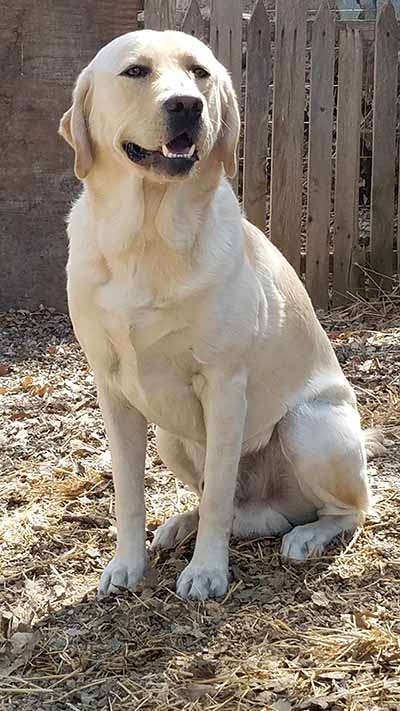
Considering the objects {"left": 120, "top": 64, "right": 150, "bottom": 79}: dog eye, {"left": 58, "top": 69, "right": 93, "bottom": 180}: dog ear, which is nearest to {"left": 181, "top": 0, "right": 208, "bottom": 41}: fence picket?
{"left": 58, "top": 69, "right": 93, "bottom": 180}: dog ear

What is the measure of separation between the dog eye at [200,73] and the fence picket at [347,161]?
3647mm

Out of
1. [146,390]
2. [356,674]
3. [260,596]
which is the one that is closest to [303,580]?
[260,596]

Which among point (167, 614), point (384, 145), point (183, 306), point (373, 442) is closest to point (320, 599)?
point (167, 614)

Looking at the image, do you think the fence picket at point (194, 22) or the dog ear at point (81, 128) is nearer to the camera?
the dog ear at point (81, 128)

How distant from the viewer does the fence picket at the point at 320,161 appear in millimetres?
6250

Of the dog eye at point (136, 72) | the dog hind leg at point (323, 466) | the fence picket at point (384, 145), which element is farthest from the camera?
the fence picket at point (384, 145)

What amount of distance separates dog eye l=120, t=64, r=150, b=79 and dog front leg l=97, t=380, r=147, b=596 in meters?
0.96

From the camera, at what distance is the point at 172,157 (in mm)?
2762

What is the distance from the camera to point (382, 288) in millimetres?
6609

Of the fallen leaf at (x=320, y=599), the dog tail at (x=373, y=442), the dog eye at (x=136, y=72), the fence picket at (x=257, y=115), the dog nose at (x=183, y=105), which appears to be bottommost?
the dog tail at (x=373, y=442)

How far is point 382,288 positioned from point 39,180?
234 cm

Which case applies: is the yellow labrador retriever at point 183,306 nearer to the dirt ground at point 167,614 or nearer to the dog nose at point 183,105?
the dog nose at point 183,105

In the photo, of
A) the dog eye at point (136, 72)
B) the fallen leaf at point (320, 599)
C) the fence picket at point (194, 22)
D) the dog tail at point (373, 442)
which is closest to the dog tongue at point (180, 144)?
the dog eye at point (136, 72)

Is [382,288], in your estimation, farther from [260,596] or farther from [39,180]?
[260,596]
